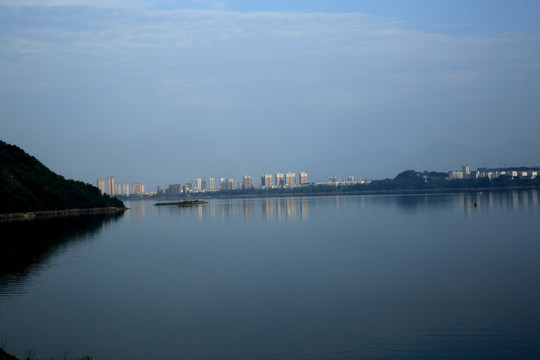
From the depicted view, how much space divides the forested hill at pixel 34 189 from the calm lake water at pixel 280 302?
33311 millimetres

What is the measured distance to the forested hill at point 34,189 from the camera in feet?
176

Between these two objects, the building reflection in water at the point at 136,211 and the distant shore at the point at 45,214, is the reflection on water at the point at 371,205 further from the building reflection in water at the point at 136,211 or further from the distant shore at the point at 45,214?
the distant shore at the point at 45,214

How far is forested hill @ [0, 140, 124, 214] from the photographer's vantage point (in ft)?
176

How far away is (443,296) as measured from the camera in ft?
41.2

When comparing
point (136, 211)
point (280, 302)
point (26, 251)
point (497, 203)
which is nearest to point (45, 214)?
point (136, 211)

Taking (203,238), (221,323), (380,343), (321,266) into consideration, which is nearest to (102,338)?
(221,323)

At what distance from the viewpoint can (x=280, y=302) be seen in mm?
12500

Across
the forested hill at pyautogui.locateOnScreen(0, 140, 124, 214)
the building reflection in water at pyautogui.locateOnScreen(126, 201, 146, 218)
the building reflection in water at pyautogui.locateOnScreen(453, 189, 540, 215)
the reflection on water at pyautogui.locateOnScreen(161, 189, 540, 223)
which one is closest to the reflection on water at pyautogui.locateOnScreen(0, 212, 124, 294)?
the reflection on water at pyautogui.locateOnScreen(161, 189, 540, 223)

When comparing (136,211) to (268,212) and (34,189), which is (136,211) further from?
(268,212)

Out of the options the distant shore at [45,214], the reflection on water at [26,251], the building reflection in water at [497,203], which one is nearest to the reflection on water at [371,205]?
the building reflection in water at [497,203]

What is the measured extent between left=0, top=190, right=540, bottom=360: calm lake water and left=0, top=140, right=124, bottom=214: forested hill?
3331 centimetres

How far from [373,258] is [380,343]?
10599 millimetres

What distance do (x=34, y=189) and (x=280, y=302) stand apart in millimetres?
55088

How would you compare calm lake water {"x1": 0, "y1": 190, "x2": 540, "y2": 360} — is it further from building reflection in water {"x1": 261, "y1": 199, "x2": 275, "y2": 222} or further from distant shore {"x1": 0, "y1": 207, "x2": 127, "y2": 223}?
distant shore {"x1": 0, "y1": 207, "x2": 127, "y2": 223}
